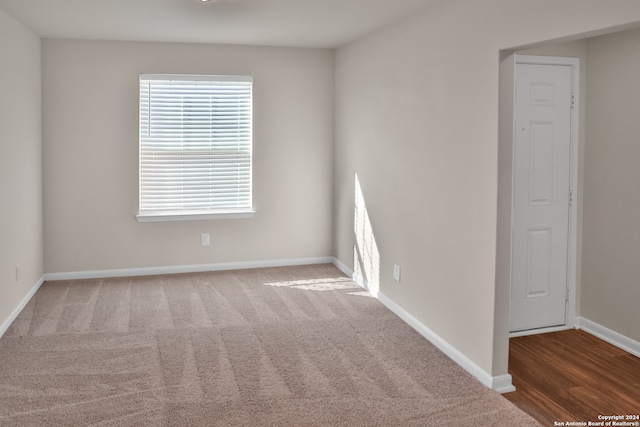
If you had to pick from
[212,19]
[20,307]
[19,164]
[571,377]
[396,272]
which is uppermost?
[212,19]

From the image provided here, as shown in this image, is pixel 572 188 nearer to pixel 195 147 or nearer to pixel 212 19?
pixel 212 19

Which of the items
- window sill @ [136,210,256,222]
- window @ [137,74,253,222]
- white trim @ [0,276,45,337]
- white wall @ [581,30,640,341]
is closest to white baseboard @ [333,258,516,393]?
white wall @ [581,30,640,341]

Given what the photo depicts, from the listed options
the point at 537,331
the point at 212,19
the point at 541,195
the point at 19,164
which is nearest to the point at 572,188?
the point at 541,195

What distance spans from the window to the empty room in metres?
0.02

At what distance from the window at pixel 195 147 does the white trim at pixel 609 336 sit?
11.0 feet

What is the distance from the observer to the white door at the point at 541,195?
4074 millimetres

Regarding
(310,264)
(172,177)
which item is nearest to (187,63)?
(172,177)

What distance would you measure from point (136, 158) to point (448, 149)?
3333mm

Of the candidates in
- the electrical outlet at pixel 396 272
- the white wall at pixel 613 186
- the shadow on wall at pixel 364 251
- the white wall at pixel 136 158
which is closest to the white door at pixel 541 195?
the white wall at pixel 613 186

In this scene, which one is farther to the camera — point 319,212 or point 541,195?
point 319,212

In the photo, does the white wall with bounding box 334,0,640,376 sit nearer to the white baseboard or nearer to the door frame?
the white baseboard

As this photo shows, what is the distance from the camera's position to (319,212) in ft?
20.7

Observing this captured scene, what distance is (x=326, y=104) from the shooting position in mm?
6184

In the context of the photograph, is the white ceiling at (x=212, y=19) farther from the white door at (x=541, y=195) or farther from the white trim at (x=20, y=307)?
the white trim at (x=20, y=307)
